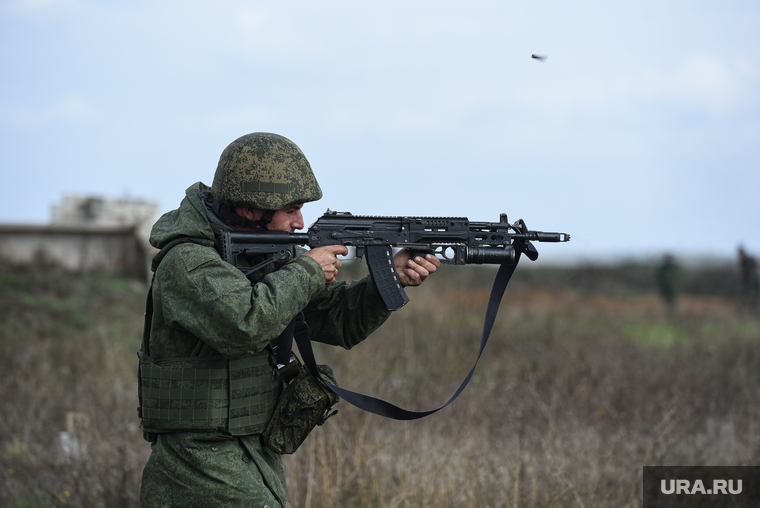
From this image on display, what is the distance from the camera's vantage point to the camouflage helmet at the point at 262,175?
292 cm

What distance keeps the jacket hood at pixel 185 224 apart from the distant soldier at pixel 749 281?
16.7m

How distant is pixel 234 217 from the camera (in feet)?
9.93

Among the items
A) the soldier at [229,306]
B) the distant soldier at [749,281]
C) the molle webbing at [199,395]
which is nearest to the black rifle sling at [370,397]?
the soldier at [229,306]

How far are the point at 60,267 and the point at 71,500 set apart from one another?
41.8 feet

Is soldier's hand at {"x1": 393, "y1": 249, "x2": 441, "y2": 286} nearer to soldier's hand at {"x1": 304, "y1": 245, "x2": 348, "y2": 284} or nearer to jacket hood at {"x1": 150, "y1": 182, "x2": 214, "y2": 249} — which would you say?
soldier's hand at {"x1": 304, "y1": 245, "x2": 348, "y2": 284}

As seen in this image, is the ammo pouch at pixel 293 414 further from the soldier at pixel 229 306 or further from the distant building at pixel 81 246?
the distant building at pixel 81 246

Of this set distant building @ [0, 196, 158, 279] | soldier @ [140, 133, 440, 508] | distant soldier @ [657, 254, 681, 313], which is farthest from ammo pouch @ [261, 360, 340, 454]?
distant soldier @ [657, 254, 681, 313]

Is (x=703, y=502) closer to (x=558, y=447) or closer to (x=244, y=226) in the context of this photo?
(x=558, y=447)

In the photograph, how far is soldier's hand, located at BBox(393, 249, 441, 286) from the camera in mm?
3258

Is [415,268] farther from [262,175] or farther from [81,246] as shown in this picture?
[81,246]

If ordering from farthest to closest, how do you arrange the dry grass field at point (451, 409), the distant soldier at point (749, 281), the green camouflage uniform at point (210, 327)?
the distant soldier at point (749, 281) → the dry grass field at point (451, 409) → the green camouflage uniform at point (210, 327)

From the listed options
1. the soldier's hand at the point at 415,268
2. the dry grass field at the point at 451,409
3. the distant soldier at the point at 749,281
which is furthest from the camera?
the distant soldier at the point at 749,281

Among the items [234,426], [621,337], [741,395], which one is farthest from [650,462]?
[621,337]

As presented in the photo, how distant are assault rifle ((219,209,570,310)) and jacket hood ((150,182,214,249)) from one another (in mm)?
250
